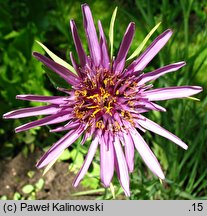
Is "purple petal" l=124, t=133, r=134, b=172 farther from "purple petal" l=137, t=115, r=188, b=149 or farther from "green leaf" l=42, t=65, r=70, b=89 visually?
"green leaf" l=42, t=65, r=70, b=89

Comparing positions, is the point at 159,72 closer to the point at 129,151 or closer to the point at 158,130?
the point at 158,130

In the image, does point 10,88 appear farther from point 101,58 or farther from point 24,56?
point 101,58

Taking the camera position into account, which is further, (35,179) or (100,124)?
(35,179)

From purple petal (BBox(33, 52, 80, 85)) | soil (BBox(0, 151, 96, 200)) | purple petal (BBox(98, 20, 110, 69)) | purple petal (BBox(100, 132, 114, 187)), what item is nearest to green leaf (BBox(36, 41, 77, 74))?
purple petal (BBox(33, 52, 80, 85))

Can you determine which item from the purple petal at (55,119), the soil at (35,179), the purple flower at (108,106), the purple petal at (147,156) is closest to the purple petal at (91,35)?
the purple flower at (108,106)

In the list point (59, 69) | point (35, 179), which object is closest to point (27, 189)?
point (35, 179)

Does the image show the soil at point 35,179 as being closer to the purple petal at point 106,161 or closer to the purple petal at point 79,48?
the purple petal at point 106,161
